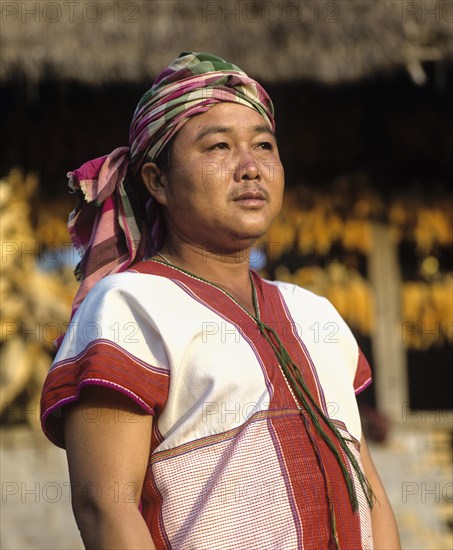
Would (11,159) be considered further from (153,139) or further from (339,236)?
(153,139)

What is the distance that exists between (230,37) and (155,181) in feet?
12.9

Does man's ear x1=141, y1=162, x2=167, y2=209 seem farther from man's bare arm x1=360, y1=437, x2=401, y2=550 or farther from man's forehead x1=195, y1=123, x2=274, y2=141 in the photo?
man's bare arm x1=360, y1=437, x2=401, y2=550

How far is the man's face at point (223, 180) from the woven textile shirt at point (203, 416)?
17cm

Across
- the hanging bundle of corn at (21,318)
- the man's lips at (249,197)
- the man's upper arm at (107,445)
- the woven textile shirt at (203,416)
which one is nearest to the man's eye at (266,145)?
the man's lips at (249,197)

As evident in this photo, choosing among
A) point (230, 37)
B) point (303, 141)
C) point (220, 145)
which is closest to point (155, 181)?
point (220, 145)

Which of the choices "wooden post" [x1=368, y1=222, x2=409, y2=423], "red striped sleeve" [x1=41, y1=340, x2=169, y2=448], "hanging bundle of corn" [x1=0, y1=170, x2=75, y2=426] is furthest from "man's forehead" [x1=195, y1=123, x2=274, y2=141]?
"wooden post" [x1=368, y1=222, x2=409, y2=423]

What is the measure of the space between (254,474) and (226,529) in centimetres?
11

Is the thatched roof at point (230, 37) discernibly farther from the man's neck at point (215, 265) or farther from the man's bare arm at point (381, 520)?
the man's bare arm at point (381, 520)

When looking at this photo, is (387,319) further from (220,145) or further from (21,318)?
(220,145)

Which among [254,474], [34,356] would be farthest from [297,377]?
[34,356]

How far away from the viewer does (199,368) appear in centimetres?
179

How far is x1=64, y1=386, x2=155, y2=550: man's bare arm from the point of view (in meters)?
1.71

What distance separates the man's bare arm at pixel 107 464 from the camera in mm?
1712

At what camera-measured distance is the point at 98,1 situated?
6070 mm
